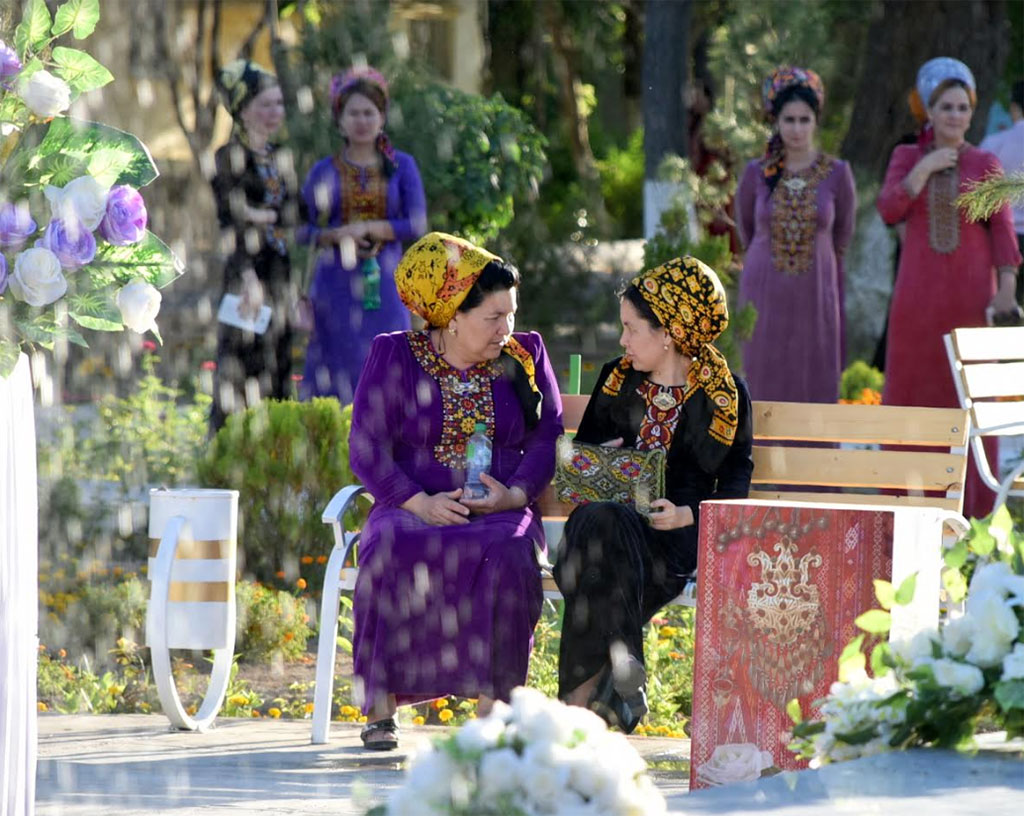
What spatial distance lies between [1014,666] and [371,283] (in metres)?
5.64

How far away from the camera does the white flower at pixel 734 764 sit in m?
4.16

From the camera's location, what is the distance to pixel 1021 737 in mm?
2986

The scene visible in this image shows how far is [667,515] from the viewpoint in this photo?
5.05 m

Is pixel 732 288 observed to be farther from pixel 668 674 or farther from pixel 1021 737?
pixel 1021 737

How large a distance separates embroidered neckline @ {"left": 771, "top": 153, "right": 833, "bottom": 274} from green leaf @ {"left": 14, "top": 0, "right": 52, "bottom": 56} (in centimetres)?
512

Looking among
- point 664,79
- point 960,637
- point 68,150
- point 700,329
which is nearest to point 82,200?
point 68,150

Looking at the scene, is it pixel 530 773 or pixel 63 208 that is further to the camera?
pixel 63 208

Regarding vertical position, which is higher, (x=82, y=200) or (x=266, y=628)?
(x=82, y=200)

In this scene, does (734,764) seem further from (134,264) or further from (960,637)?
(134,264)

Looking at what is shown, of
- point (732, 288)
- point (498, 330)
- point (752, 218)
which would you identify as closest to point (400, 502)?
point (498, 330)

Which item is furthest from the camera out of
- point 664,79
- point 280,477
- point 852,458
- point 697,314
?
point 664,79

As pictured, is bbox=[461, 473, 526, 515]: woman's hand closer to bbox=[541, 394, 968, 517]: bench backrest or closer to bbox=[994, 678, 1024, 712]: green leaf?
bbox=[541, 394, 968, 517]: bench backrest

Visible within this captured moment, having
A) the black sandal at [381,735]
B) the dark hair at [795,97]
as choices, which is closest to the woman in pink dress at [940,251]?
the dark hair at [795,97]

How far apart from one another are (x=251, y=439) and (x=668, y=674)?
2.13m
